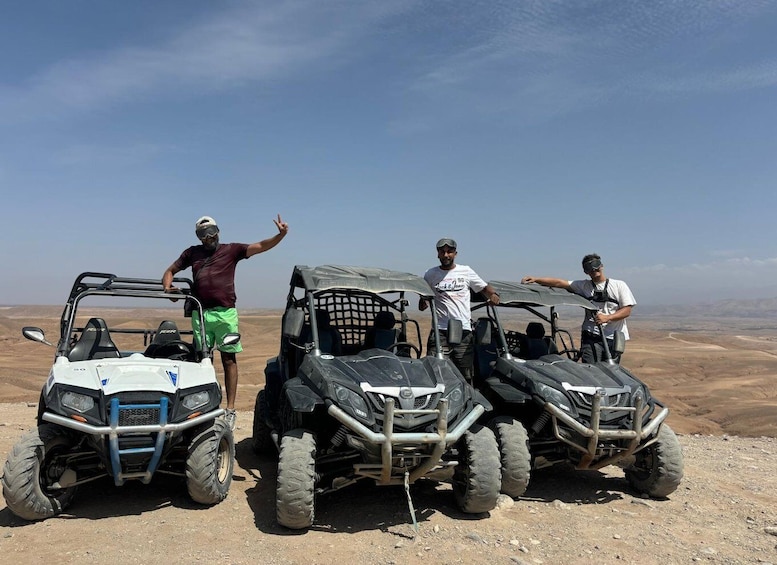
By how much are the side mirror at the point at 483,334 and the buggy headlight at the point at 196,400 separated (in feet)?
9.94

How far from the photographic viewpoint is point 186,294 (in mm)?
6828

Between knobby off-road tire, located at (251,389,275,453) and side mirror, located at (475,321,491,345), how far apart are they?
259 centimetres

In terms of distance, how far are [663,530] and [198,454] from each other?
402cm

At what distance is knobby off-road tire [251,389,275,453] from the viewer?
23.5 feet

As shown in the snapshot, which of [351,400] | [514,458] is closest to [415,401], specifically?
[351,400]

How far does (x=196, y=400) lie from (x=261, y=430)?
7.30 feet

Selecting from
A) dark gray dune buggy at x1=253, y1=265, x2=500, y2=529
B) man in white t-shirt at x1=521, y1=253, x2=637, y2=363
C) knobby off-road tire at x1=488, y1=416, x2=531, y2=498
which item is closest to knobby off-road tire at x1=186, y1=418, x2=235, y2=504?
dark gray dune buggy at x1=253, y1=265, x2=500, y2=529

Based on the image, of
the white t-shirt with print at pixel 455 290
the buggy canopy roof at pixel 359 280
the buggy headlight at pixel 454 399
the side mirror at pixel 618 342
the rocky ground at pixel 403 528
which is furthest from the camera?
the white t-shirt with print at pixel 455 290

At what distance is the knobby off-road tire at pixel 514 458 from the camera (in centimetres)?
569

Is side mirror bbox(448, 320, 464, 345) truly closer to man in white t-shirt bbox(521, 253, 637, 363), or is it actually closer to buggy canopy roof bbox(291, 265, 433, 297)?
buggy canopy roof bbox(291, 265, 433, 297)

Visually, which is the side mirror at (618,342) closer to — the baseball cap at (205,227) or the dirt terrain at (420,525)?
the dirt terrain at (420,525)

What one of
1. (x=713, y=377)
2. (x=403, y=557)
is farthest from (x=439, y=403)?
(x=713, y=377)

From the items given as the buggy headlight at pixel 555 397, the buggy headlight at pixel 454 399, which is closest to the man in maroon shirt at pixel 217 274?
the buggy headlight at pixel 454 399

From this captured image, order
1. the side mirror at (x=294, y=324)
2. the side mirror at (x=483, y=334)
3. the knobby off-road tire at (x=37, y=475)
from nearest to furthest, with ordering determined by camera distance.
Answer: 1. the knobby off-road tire at (x=37, y=475)
2. the side mirror at (x=294, y=324)
3. the side mirror at (x=483, y=334)
